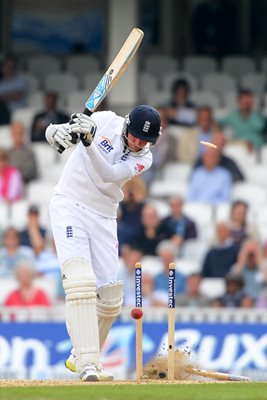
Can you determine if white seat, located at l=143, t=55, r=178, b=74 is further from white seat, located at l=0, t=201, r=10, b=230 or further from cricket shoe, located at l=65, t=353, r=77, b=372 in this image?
cricket shoe, located at l=65, t=353, r=77, b=372

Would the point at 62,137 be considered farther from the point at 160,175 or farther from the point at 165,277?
the point at 160,175

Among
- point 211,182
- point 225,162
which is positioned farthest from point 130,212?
point 225,162

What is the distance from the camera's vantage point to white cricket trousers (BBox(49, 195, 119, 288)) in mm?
10195

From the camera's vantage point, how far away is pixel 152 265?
610 inches

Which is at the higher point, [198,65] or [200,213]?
[198,65]

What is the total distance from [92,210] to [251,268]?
5.06 m

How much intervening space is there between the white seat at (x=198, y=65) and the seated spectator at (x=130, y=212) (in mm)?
3580

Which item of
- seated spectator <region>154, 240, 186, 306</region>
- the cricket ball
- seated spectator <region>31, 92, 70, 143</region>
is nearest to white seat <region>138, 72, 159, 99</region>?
seated spectator <region>31, 92, 70, 143</region>

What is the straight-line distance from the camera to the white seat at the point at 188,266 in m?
15.4

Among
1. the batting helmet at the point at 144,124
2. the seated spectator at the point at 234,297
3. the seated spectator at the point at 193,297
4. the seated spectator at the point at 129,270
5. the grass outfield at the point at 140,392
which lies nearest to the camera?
the grass outfield at the point at 140,392

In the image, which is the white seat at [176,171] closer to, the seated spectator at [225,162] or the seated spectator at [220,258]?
the seated spectator at [225,162]

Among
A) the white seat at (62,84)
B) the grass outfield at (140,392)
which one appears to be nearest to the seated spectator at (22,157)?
the white seat at (62,84)

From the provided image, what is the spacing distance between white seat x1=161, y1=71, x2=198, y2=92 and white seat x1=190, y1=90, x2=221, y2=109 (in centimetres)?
21

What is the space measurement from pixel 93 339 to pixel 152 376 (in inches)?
34.0
